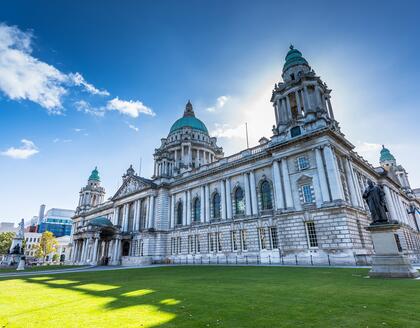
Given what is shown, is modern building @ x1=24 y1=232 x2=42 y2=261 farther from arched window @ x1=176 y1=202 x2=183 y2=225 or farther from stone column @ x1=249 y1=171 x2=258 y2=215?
stone column @ x1=249 y1=171 x2=258 y2=215

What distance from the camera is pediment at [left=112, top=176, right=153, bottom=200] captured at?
47.1 m

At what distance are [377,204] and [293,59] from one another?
2933cm

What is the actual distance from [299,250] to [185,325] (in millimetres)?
23459

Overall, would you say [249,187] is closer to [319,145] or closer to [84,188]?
[319,145]

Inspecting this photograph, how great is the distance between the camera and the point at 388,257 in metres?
12.7

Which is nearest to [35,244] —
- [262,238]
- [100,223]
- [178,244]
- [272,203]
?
[100,223]

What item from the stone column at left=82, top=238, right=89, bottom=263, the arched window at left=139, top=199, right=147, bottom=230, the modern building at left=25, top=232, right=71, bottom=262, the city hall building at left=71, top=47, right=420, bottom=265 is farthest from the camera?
the modern building at left=25, top=232, right=71, bottom=262

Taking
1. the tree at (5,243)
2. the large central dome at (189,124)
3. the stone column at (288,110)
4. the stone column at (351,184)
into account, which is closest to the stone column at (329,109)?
the stone column at (288,110)

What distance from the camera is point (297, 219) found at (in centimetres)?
2711

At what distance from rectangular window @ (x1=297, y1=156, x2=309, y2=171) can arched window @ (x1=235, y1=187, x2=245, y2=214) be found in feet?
31.3

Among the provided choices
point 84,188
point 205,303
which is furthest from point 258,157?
point 84,188

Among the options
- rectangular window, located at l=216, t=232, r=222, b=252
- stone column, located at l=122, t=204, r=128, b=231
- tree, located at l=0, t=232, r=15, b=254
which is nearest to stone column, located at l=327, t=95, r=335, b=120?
rectangular window, located at l=216, t=232, r=222, b=252

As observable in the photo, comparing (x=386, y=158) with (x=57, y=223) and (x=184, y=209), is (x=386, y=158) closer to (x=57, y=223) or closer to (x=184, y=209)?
(x=184, y=209)

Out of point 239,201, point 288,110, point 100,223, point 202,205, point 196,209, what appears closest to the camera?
point 288,110
